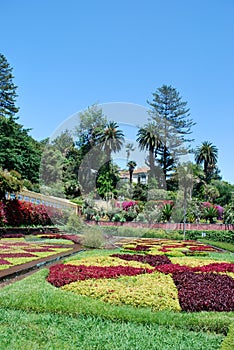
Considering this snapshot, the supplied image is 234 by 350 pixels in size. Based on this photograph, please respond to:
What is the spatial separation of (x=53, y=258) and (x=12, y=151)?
90.4 feet

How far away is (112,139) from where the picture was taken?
24.5 meters

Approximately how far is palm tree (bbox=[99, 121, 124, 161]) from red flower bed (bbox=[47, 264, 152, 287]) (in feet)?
54.6

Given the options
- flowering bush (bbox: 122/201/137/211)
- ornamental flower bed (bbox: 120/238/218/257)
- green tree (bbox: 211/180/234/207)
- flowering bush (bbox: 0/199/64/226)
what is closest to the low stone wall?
flowering bush (bbox: 122/201/137/211)

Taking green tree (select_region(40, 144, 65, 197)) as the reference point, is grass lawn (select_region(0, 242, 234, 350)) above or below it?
below

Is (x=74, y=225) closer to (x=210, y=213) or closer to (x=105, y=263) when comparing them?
(x=105, y=263)

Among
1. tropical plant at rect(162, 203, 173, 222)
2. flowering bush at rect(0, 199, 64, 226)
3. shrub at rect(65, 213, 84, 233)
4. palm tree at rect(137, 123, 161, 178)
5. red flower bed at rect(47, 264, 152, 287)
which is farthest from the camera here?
tropical plant at rect(162, 203, 173, 222)

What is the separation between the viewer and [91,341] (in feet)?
12.8

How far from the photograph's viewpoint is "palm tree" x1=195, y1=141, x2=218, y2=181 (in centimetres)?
5309

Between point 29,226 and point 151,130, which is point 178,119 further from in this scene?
point 29,226

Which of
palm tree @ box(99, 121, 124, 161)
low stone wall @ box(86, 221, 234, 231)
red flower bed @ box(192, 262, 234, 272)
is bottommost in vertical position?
red flower bed @ box(192, 262, 234, 272)

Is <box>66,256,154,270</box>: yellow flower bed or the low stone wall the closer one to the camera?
<box>66,256,154,270</box>: yellow flower bed

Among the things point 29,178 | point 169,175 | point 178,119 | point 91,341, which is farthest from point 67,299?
point 178,119

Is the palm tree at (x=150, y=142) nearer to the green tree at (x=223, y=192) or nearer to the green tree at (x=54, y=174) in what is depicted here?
the green tree at (x=54, y=174)

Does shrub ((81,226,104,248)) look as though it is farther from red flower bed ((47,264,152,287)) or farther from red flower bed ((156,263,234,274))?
red flower bed ((47,264,152,287))
